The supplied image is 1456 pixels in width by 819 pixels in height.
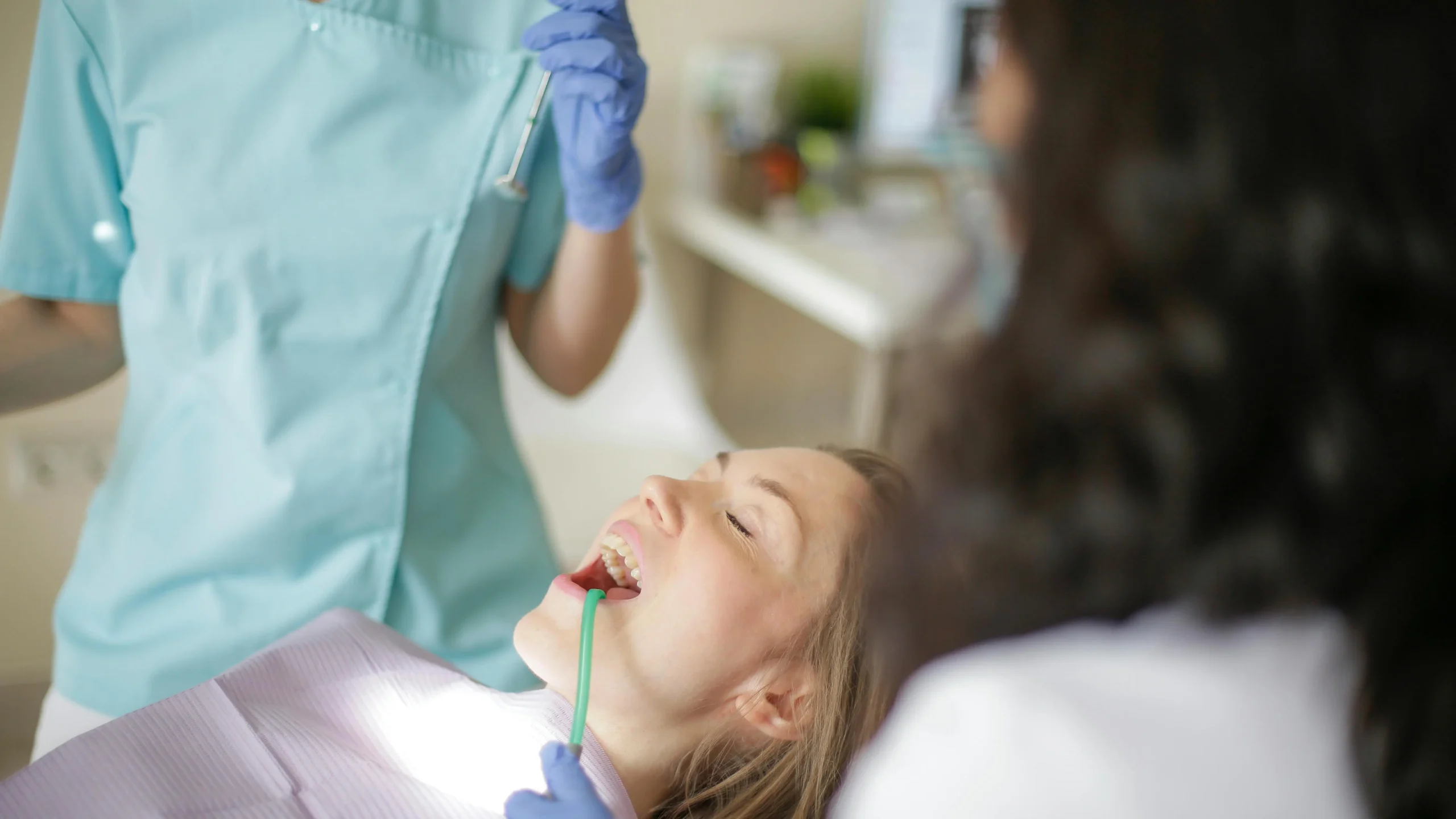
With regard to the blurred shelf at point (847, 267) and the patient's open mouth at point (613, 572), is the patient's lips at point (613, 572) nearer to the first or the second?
the patient's open mouth at point (613, 572)

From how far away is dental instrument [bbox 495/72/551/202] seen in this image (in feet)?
3.01

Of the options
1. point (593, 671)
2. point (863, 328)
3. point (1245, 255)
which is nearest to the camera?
point (1245, 255)

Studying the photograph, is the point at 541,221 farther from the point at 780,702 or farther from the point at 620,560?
the point at 780,702

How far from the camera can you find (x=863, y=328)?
194 centimetres

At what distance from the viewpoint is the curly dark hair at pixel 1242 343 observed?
0.44 meters

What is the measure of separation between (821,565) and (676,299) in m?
1.94

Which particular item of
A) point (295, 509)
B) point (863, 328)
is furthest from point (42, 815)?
point (863, 328)

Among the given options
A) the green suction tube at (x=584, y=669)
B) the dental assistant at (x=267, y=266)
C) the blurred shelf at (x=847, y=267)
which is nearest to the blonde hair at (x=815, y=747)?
the green suction tube at (x=584, y=669)

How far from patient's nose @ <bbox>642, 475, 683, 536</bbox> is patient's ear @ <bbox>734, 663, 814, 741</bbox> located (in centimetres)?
14

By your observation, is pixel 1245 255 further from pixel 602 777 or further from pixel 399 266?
pixel 399 266

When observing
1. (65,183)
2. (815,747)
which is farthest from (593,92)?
(815,747)

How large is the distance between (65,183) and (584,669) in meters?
0.58

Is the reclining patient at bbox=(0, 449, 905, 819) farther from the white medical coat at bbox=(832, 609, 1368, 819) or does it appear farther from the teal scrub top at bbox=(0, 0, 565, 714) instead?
the white medical coat at bbox=(832, 609, 1368, 819)

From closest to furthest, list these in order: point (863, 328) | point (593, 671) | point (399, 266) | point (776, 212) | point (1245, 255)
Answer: point (1245, 255) → point (593, 671) → point (399, 266) → point (863, 328) → point (776, 212)
